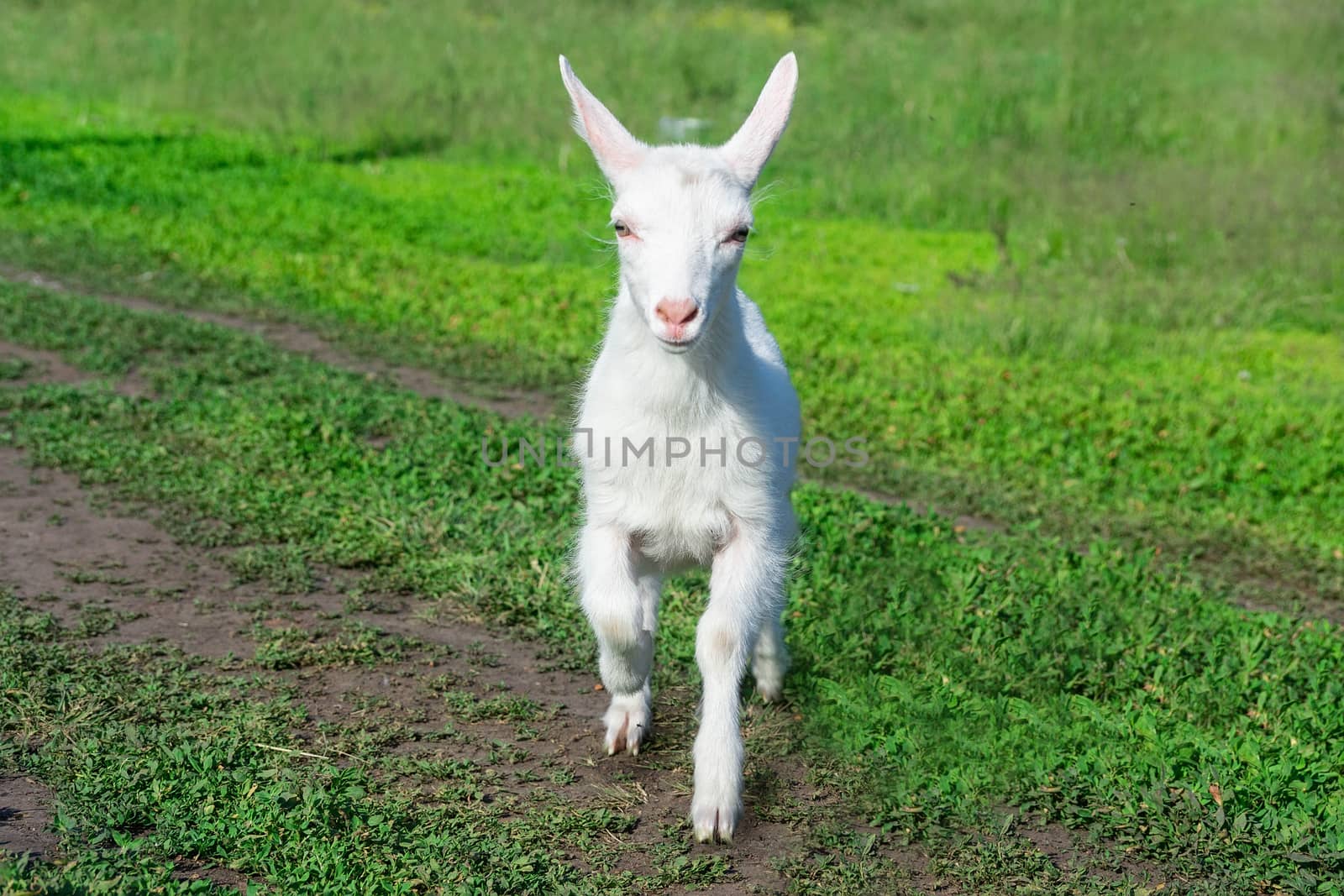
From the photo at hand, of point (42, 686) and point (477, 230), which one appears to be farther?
point (477, 230)

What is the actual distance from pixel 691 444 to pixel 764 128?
1.00 m

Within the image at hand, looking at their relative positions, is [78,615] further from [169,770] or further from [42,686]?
[169,770]

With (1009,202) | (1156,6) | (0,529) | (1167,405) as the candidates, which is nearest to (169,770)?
(0,529)

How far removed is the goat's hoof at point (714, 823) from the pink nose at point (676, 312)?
1407mm

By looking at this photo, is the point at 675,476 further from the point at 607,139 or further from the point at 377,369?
the point at 377,369

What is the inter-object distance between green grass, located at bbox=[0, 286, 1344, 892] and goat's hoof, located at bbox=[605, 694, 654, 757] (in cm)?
44

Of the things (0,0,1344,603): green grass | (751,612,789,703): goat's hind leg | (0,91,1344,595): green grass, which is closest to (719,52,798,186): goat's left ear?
(751,612,789,703): goat's hind leg

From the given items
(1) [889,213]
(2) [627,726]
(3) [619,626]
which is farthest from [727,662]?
(1) [889,213]

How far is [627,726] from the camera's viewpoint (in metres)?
4.34

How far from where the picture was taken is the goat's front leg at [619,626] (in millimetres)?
3986

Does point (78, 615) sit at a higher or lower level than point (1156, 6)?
lower

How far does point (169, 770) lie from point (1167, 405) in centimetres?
697

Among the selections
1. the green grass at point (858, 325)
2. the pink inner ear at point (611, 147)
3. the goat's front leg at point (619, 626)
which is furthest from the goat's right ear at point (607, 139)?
the green grass at point (858, 325)

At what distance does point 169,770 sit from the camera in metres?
3.83
